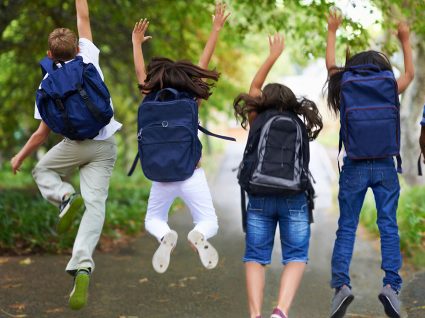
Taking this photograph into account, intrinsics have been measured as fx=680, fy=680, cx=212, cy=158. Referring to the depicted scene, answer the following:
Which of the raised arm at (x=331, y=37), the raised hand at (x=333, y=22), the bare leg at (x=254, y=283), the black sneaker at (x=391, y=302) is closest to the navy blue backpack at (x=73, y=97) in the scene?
the bare leg at (x=254, y=283)

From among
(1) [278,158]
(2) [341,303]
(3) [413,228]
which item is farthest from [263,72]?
(3) [413,228]

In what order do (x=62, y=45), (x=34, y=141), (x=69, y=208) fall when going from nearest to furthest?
(x=62, y=45)
(x=69, y=208)
(x=34, y=141)

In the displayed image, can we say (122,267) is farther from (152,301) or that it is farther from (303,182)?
(303,182)

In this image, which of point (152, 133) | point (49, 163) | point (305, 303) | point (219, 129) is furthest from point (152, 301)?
point (219, 129)

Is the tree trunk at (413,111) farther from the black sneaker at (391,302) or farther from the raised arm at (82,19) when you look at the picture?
the raised arm at (82,19)

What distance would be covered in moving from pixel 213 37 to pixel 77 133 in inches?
51.5

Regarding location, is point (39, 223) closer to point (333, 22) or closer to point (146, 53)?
point (146, 53)

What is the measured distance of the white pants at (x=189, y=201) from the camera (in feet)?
16.4

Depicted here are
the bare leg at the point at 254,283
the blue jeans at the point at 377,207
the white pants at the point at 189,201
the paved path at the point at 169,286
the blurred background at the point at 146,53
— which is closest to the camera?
the bare leg at the point at 254,283

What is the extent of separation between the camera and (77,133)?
5.19 meters

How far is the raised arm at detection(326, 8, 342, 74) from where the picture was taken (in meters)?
5.40

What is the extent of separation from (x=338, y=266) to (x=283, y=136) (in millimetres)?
1177

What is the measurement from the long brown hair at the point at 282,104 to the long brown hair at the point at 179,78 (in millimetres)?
298

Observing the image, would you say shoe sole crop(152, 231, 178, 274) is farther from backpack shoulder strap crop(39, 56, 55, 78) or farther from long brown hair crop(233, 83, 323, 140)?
backpack shoulder strap crop(39, 56, 55, 78)
